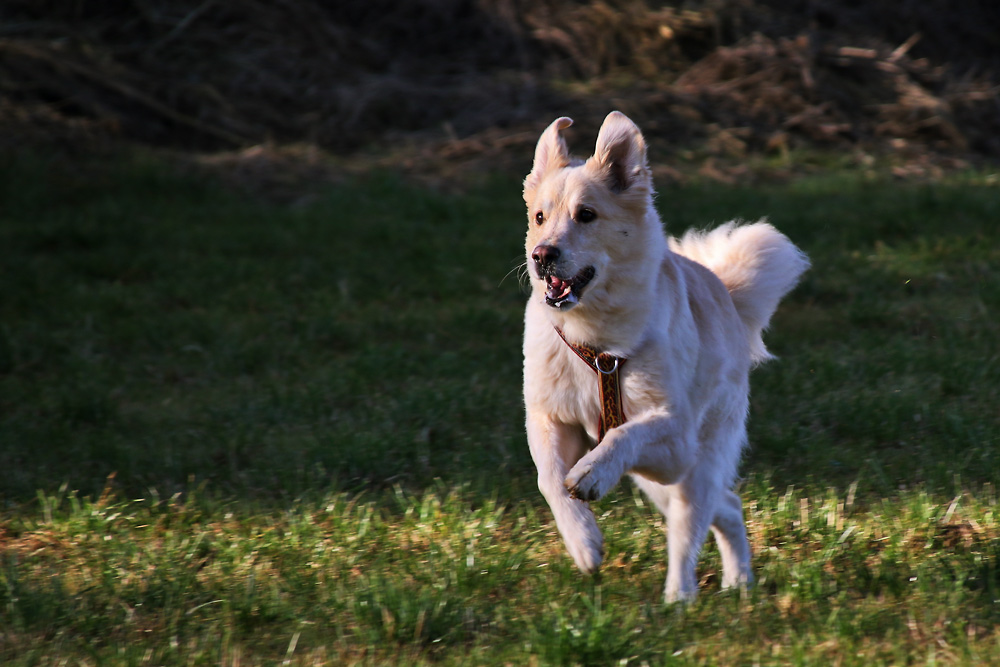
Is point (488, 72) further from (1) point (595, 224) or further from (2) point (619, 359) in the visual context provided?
(2) point (619, 359)

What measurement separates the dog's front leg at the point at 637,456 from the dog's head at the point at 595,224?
0.47 meters

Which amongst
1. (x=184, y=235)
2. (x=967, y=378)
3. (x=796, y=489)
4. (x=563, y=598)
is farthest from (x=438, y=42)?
(x=563, y=598)

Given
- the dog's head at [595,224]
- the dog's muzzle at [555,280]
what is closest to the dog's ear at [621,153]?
the dog's head at [595,224]

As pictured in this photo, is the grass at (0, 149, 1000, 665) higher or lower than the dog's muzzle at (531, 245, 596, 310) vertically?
lower

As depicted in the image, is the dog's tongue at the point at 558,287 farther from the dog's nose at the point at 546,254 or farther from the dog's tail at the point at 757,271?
the dog's tail at the point at 757,271

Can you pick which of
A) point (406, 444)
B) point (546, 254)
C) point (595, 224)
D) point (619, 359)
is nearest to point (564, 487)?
point (619, 359)

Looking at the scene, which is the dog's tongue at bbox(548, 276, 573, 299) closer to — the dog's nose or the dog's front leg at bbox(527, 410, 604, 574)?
the dog's nose

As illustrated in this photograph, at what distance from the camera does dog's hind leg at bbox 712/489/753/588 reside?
3.78 meters

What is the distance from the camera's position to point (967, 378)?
580 cm

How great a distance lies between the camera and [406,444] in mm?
5121

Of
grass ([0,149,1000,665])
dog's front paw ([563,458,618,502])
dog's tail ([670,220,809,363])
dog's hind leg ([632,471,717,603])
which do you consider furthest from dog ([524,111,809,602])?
dog's tail ([670,220,809,363])

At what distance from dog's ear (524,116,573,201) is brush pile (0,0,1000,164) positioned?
7355 mm

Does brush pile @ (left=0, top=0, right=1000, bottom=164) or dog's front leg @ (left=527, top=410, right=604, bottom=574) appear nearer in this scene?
dog's front leg @ (left=527, top=410, right=604, bottom=574)

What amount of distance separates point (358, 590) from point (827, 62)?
10731 mm
